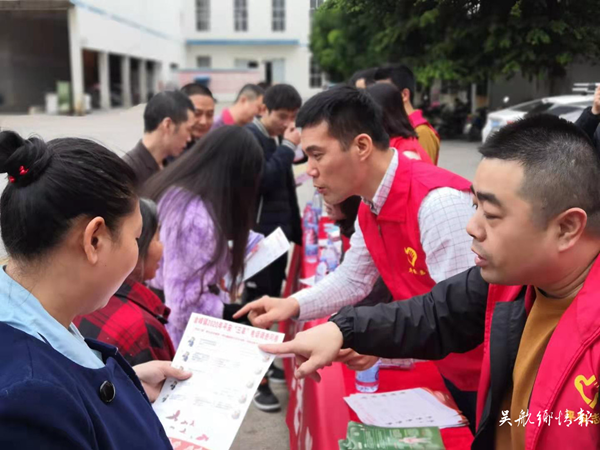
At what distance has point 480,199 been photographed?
3.70 ft

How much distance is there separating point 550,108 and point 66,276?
2.42 metres

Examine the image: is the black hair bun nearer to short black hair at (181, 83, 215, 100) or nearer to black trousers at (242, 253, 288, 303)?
black trousers at (242, 253, 288, 303)

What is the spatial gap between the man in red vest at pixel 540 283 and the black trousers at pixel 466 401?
538 mm

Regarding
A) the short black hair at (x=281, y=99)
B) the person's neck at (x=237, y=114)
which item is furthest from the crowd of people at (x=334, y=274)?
the person's neck at (x=237, y=114)

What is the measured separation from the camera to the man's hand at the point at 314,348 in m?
1.45

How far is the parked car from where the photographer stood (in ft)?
6.58

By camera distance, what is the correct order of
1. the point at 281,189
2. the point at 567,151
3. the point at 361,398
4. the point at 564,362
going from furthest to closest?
the point at 281,189
the point at 361,398
the point at 567,151
the point at 564,362

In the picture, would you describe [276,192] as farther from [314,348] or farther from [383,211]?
[314,348]

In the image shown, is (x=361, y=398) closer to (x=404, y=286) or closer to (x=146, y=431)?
(x=404, y=286)

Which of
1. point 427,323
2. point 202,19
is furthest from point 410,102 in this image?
point 202,19

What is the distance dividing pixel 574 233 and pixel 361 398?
3.16 ft

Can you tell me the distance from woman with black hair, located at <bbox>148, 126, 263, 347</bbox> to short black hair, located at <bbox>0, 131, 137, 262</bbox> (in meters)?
1.16

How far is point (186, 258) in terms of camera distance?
212cm

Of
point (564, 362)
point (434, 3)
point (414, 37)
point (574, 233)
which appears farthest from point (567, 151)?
point (414, 37)
